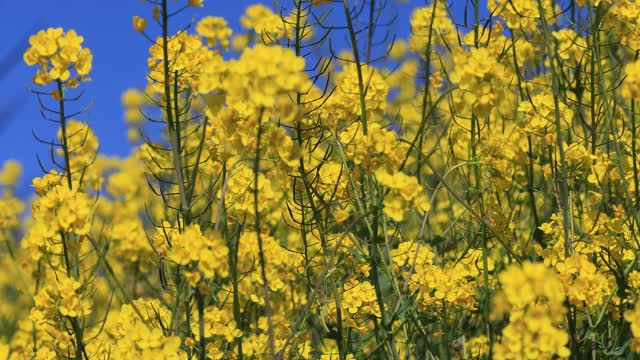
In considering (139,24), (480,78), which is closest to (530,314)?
(480,78)

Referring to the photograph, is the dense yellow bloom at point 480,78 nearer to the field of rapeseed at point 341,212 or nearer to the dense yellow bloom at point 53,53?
the field of rapeseed at point 341,212

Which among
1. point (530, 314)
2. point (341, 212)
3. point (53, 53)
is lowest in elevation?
point (530, 314)

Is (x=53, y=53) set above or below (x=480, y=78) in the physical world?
above

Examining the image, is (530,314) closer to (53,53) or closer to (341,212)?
(341,212)

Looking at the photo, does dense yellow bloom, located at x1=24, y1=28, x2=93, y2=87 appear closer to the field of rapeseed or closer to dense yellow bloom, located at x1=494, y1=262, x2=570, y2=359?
the field of rapeseed

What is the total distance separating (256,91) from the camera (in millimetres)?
1755


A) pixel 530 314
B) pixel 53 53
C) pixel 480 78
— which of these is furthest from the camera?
pixel 53 53

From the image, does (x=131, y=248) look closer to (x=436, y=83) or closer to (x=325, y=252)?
(x=436, y=83)

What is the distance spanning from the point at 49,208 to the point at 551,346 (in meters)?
1.38

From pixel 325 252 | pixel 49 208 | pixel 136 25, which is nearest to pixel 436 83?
pixel 325 252

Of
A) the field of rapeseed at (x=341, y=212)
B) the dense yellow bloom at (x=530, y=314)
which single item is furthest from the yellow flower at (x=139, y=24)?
the dense yellow bloom at (x=530, y=314)

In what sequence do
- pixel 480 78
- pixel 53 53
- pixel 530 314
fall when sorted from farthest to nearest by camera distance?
pixel 53 53 < pixel 480 78 < pixel 530 314

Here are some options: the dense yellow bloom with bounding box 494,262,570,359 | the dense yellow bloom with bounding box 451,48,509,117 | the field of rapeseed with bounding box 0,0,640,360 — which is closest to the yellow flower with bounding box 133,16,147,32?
the field of rapeseed with bounding box 0,0,640,360

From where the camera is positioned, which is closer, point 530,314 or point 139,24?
point 530,314
